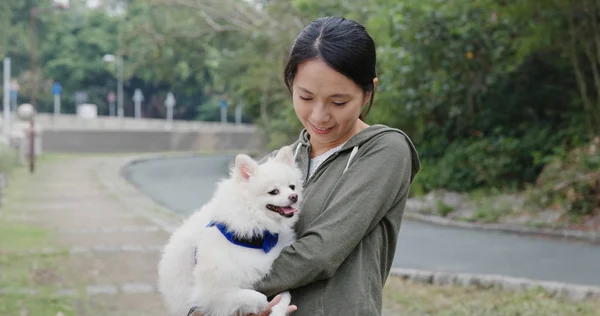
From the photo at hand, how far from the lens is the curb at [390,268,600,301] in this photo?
8.15 m

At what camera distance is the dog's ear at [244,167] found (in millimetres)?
2844

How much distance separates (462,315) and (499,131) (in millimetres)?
11749

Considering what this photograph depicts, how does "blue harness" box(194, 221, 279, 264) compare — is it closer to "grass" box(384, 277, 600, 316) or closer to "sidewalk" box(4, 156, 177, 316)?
"grass" box(384, 277, 600, 316)

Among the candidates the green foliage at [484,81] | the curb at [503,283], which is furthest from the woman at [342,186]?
the green foliage at [484,81]

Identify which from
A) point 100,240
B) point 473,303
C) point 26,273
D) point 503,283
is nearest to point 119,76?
point 100,240

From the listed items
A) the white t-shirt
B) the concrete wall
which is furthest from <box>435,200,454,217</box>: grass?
the concrete wall

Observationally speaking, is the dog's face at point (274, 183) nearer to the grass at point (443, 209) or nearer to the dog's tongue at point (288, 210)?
the dog's tongue at point (288, 210)

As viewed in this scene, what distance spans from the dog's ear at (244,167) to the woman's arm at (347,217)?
0.36 metres

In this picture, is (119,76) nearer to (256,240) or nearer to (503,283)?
(503,283)

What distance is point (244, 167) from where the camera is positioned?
2848 millimetres

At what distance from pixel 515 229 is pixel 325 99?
40.2 ft

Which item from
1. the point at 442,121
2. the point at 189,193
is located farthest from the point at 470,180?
the point at 189,193

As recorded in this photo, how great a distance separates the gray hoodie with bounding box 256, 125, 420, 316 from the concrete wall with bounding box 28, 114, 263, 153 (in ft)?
151

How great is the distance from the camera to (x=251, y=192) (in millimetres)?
2787
